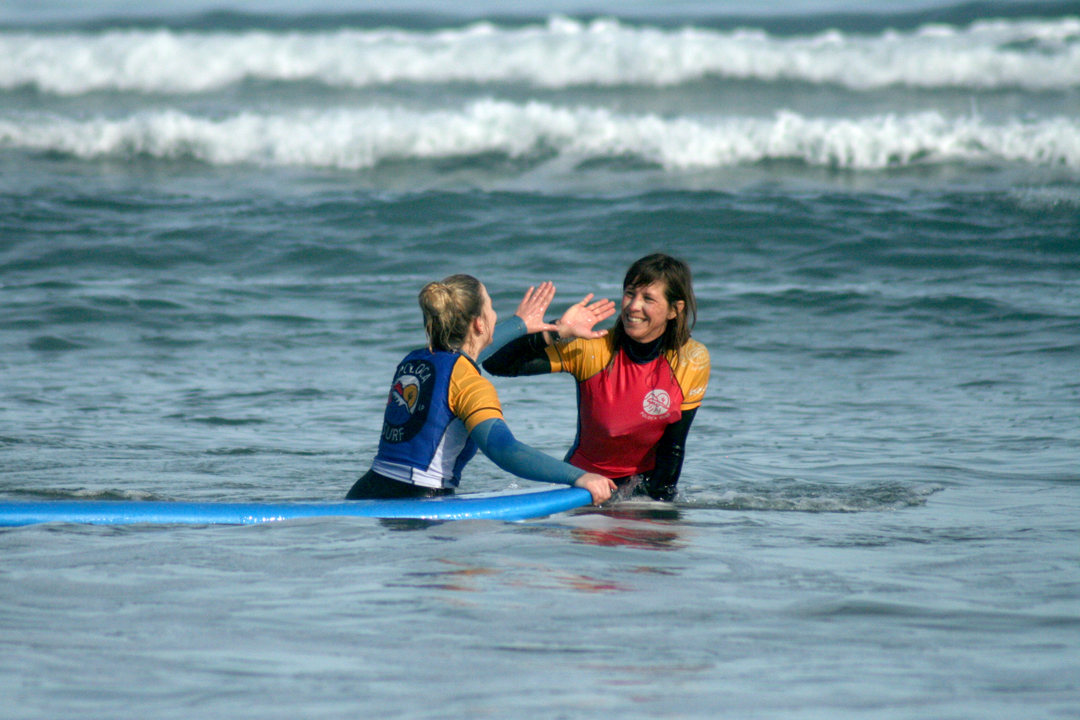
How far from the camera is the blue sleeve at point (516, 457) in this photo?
13.0ft

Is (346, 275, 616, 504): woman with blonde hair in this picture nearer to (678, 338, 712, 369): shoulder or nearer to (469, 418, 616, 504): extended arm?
(469, 418, 616, 504): extended arm

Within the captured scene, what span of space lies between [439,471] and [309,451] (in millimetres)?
1917

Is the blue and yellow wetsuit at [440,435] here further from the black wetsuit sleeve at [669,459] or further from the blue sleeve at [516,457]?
the black wetsuit sleeve at [669,459]

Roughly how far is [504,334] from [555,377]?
357cm

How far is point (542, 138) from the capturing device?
16625 millimetres

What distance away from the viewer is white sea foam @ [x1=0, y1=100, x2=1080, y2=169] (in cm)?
1552

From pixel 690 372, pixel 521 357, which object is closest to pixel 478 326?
pixel 521 357

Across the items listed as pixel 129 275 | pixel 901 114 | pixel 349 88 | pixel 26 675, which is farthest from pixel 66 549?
pixel 349 88

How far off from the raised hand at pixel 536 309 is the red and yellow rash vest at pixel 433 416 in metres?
0.48

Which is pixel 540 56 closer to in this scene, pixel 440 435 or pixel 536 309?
pixel 536 309

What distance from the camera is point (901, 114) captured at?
17.0 meters

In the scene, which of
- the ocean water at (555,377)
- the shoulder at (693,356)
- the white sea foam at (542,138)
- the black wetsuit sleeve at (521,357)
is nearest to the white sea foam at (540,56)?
the ocean water at (555,377)

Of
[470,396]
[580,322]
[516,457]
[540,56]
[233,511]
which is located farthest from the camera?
[540,56]

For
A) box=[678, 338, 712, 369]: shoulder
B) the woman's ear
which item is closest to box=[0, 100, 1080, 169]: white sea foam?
box=[678, 338, 712, 369]: shoulder
